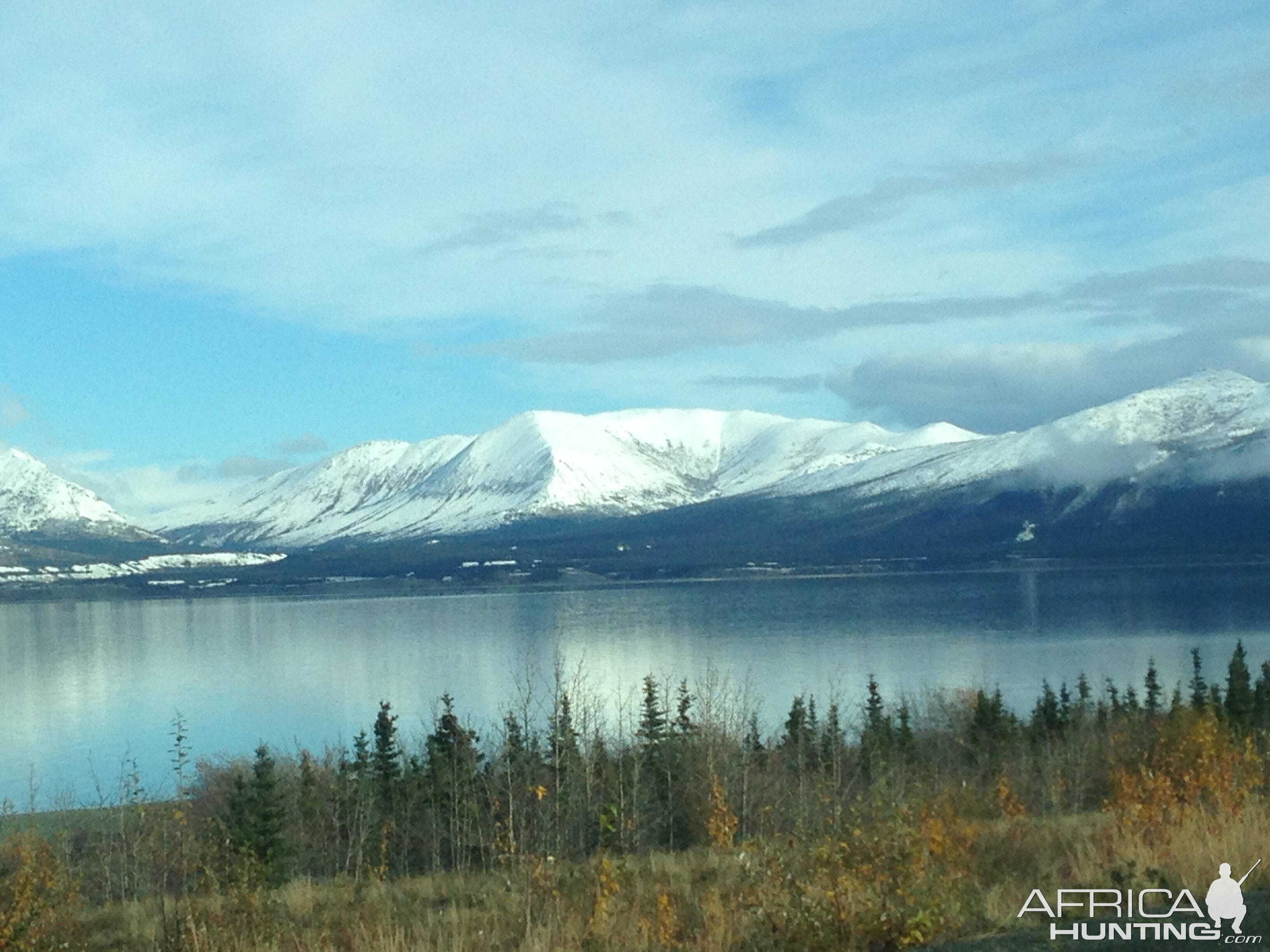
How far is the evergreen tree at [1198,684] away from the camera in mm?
54844

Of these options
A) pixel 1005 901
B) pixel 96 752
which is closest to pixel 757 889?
pixel 1005 901

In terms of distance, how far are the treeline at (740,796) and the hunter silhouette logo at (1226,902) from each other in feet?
1.66

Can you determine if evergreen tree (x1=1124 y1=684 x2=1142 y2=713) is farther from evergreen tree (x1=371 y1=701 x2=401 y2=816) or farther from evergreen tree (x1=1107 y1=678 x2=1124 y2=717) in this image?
evergreen tree (x1=371 y1=701 x2=401 y2=816)

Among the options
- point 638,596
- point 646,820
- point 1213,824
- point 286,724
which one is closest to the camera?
point 1213,824

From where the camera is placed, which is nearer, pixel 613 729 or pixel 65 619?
pixel 613 729

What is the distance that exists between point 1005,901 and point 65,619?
192 metres

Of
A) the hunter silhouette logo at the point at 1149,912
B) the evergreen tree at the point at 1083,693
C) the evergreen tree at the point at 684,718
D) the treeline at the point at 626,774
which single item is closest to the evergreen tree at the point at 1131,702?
the treeline at the point at 626,774

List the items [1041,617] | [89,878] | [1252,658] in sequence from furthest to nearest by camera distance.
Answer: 1. [1041,617]
2. [1252,658]
3. [89,878]

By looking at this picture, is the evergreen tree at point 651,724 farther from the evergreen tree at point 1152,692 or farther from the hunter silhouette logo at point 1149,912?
the hunter silhouette logo at point 1149,912

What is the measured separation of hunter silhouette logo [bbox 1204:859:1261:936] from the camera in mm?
7648

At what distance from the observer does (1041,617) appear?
5202 inches

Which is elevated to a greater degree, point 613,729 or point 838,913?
point 838,913

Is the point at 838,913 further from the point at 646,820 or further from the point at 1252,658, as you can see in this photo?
the point at 1252,658

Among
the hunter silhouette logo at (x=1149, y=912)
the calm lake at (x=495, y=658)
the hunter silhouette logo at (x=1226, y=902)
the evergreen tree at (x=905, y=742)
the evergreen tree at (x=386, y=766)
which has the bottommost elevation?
the calm lake at (x=495, y=658)
